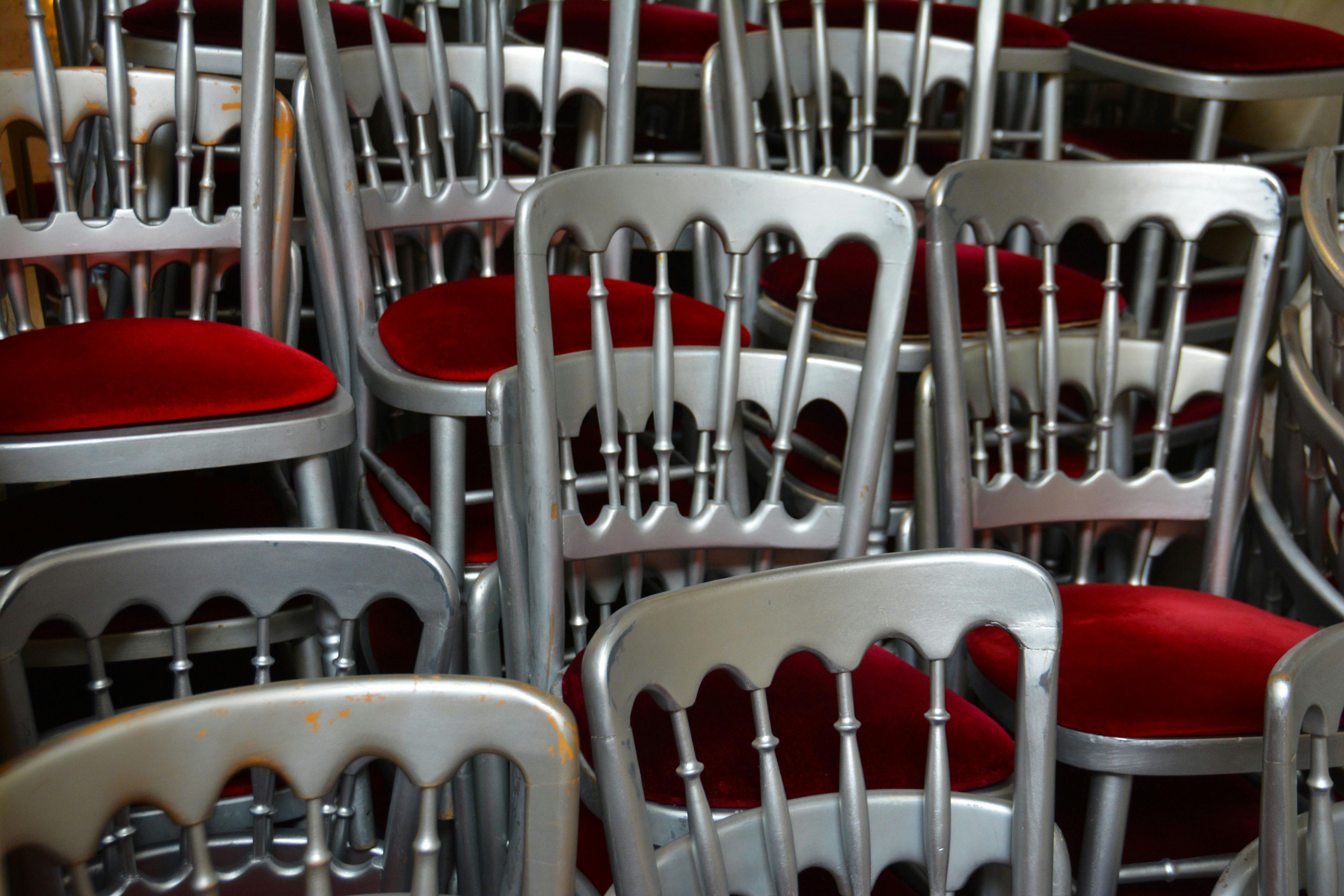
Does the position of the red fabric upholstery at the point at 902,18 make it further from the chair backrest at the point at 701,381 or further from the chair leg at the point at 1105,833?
the chair leg at the point at 1105,833

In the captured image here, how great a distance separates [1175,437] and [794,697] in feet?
3.40

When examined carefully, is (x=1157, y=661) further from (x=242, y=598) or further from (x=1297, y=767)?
(x=242, y=598)

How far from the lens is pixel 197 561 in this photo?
81cm

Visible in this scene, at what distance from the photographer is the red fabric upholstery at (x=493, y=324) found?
126 centimetres

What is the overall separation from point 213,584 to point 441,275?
31.6 inches

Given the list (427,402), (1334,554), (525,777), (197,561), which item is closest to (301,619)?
(427,402)

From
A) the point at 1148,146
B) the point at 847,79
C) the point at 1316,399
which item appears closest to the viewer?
the point at 1316,399

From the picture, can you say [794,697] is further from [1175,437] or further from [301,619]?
[1175,437]

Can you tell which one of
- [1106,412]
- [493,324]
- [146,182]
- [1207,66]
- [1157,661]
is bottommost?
[1157,661]

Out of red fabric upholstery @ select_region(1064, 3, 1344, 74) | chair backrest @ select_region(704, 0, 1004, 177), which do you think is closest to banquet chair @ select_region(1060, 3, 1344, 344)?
red fabric upholstery @ select_region(1064, 3, 1344, 74)

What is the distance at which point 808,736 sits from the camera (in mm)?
961

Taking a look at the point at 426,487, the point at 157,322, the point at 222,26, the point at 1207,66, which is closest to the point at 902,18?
the point at 1207,66

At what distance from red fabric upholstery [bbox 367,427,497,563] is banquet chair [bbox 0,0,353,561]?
11 centimetres

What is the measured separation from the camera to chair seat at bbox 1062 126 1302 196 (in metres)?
2.32
